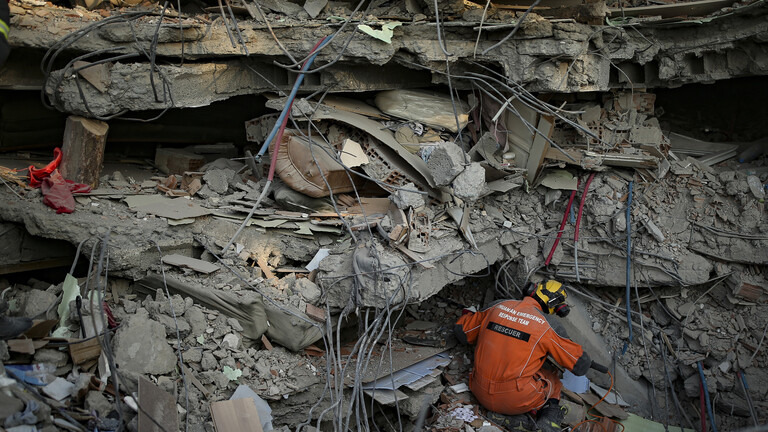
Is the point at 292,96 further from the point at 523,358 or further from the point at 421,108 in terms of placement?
the point at 523,358

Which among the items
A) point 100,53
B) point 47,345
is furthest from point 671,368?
point 100,53

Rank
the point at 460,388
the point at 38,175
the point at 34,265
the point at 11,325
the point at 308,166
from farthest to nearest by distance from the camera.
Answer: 1. the point at 460,388
2. the point at 308,166
3. the point at 34,265
4. the point at 38,175
5. the point at 11,325

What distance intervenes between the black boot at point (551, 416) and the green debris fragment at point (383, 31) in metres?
4.27

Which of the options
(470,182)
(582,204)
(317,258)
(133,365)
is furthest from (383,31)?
(133,365)

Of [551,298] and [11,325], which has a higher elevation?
[11,325]

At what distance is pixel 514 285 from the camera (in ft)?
25.2

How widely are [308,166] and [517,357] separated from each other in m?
2.93

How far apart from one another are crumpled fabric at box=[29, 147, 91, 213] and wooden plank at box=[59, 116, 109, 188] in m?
0.08

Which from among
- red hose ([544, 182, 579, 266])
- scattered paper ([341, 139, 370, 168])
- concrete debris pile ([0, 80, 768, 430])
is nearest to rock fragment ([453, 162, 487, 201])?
concrete debris pile ([0, 80, 768, 430])

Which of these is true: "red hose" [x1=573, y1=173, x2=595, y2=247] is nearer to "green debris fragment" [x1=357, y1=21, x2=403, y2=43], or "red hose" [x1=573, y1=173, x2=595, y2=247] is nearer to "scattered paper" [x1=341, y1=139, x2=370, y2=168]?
"scattered paper" [x1=341, y1=139, x2=370, y2=168]

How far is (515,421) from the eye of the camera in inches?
257

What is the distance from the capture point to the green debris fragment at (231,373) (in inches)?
201

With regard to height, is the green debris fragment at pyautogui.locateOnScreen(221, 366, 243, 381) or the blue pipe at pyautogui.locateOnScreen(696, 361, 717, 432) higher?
the green debris fragment at pyautogui.locateOnScreen(221, 366, 243, 381)

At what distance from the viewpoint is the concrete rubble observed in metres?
5.36
